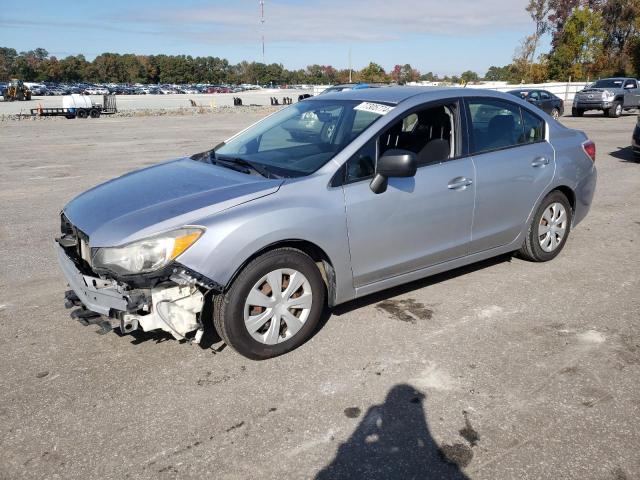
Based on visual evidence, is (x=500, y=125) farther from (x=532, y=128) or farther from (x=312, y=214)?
(x=312, y=214)

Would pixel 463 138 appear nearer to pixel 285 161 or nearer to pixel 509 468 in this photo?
pixel 285 161

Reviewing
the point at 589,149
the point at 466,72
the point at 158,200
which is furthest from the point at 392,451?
the point at 466,72

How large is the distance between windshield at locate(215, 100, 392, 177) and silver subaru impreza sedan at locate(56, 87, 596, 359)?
0.02m

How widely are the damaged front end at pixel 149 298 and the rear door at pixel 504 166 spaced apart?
2.44 m

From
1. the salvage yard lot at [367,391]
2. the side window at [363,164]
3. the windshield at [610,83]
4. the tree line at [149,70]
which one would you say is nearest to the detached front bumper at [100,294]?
the salvage yard lot at [367,391]

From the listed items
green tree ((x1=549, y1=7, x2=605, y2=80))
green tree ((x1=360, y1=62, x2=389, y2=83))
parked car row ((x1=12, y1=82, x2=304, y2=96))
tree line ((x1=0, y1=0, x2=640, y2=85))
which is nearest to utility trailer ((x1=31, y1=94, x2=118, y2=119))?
tree line ((x1=0, y1=0, x2=640, y2=85))

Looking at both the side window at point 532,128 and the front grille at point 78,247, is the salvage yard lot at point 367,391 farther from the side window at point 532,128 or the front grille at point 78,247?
the side window at point 532,128

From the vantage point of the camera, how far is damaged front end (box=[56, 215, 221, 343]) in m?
3.23

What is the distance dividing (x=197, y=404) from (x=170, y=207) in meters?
1.21

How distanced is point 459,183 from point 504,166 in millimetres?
609

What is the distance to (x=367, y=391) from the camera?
3.24 meters

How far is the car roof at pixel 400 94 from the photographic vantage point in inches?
174

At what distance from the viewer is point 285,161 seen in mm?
4152

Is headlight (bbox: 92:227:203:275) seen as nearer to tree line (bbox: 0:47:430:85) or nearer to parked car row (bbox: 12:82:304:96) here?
parked car row (bbox: 12:82:304:96)
